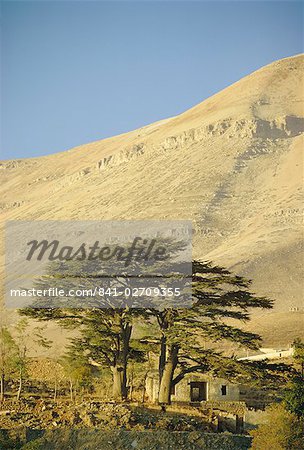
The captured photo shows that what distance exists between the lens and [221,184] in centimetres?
13250

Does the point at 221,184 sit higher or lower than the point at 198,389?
higher

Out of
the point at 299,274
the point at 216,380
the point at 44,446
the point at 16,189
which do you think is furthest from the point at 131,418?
the point at 16,189

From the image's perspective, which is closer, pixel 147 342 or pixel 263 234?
pixel 147 342

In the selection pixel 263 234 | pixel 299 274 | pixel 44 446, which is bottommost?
pixel 44 446

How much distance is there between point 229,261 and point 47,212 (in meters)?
57.4

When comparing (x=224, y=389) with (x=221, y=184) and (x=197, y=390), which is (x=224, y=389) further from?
(x=221, y=184)

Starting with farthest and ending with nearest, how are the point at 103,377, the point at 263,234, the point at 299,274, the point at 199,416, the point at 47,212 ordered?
the point at 47,212, the point at 263,234, the point at 299,274, the point at 103,377, the point at 199,416

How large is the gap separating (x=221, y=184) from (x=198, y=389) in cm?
9772

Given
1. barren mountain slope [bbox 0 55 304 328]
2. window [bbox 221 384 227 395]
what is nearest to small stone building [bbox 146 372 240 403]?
window [bbox 221 384 227 395]

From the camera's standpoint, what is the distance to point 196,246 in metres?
107

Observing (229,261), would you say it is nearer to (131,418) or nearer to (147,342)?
(147,342)

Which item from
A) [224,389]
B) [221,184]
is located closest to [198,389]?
[224,389]

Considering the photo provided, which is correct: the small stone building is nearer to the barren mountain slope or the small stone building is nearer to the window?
the window

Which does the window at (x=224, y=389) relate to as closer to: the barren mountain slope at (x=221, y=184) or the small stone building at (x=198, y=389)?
the small stone building at (x=198, y=389)
